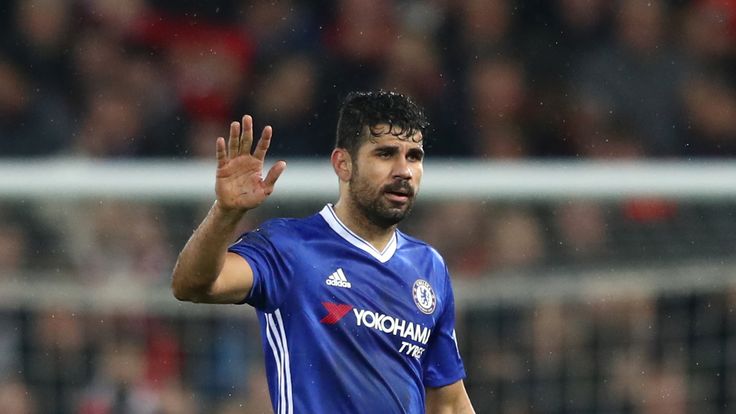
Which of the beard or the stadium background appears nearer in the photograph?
the beard

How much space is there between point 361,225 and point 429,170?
2.39 m

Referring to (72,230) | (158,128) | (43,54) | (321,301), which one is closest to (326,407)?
(321,301)

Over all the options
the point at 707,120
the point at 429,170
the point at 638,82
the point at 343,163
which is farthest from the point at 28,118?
the point at 343,163

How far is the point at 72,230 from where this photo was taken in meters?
7.20

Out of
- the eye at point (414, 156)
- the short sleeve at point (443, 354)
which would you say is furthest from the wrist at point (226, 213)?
the short sleeve at point (443, 354)

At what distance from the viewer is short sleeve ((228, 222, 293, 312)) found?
4.43 m

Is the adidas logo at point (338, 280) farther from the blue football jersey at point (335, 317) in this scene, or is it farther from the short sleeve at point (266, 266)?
Answer: the short sleeve at point (266, 266)

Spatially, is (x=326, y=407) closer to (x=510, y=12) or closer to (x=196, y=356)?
(x=196, y=356)

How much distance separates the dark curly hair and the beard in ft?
0.38

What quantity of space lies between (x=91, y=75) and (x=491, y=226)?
10.1 ft

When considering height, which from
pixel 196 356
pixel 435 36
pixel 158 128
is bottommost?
pixel 196 356

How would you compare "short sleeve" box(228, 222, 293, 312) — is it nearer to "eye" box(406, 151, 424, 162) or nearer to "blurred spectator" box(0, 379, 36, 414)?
"eye" box(406, 151, 424, 162)

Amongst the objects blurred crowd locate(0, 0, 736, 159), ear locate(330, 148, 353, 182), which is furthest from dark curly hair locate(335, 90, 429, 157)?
blurred crowd locate(0, 0, 736, 159)

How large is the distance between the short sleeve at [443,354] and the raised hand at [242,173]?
886mm
